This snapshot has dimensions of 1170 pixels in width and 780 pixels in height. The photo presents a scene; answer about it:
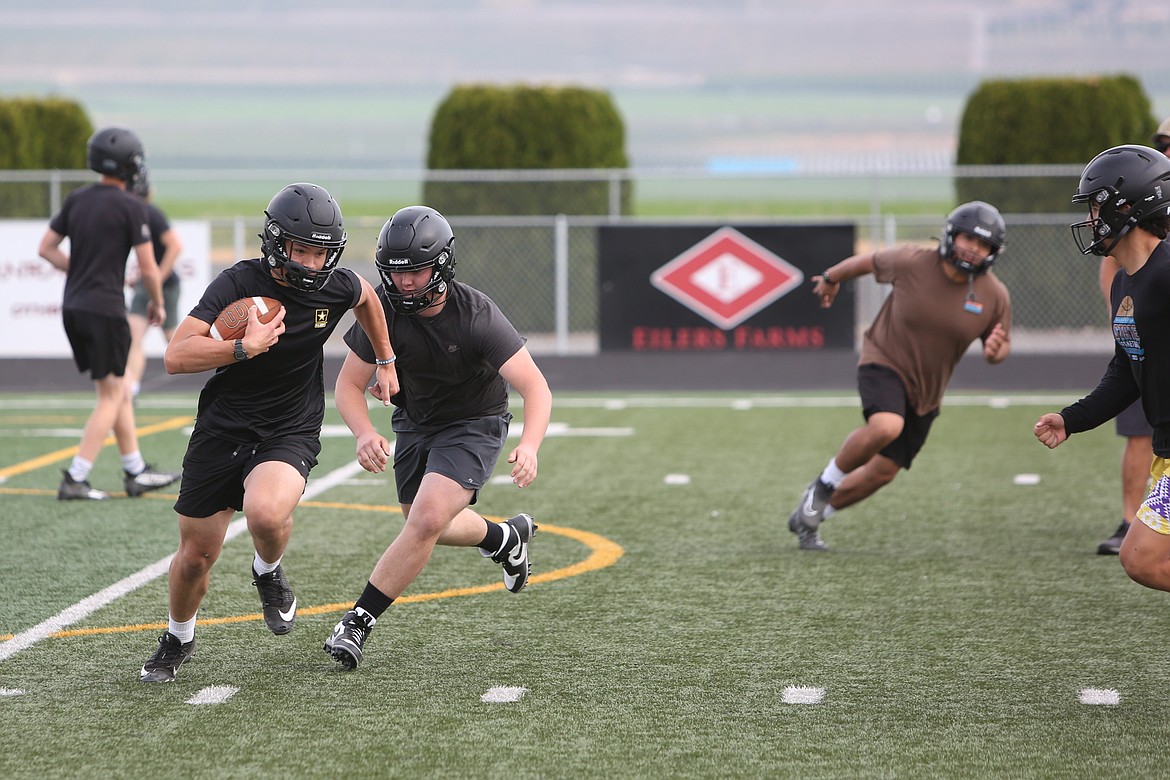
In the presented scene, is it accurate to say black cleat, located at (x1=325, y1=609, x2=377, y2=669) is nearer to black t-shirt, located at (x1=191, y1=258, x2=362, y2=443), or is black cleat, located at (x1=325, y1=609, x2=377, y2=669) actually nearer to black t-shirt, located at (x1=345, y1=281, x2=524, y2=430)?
black t-shirt, located at (x1=191, y1=258, x2=362, y2=443)

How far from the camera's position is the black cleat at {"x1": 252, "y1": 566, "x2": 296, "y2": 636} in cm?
597

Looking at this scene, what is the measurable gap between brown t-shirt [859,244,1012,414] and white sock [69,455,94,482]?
4.54m

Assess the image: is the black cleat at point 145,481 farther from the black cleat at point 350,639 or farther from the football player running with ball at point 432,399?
the black cleat at point 350,639

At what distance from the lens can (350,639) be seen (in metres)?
5.66

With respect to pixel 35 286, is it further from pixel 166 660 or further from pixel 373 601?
pixel 373 601

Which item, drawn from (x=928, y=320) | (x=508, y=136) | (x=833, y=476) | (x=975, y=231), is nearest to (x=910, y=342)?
(x=928, y=320)

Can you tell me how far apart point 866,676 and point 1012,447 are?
6.37 meters

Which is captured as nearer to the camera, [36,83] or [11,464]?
[11,464]

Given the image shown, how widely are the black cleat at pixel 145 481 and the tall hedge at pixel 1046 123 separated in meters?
13.0

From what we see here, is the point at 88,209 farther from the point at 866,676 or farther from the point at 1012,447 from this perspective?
the point at 1012,447

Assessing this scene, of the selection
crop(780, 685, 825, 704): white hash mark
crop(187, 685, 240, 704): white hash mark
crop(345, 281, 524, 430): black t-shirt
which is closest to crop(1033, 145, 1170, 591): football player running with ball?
crop(780, 685, 825, 704): white hash mark

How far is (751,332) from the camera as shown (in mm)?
17328

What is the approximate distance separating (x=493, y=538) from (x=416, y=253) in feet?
4.44

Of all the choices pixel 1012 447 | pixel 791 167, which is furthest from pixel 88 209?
pixel 791 167
